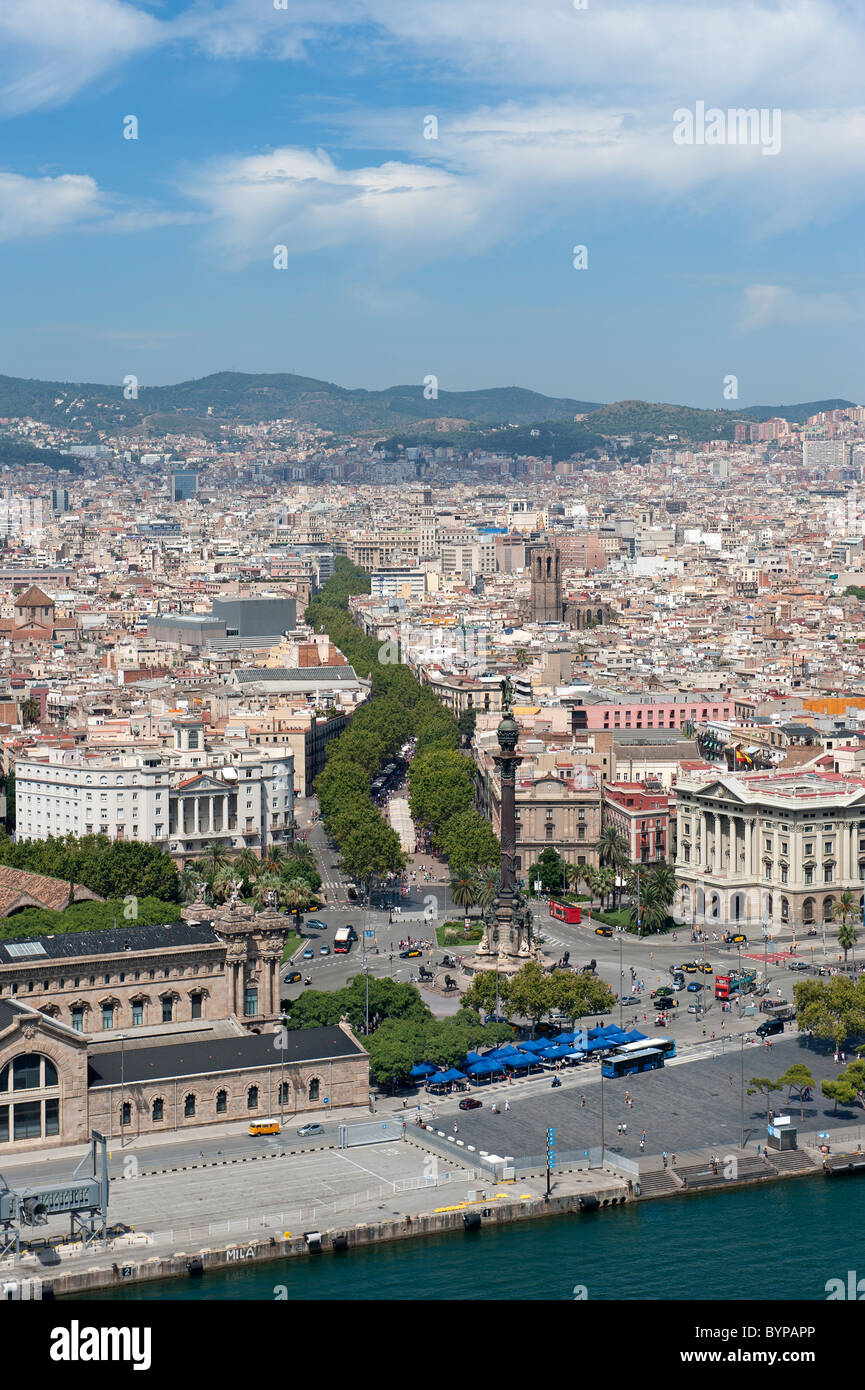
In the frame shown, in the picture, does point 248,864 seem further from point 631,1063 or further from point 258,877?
point 631,1063

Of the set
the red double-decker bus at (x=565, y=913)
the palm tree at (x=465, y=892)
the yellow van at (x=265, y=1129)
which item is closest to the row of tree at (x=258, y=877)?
the palm tree at (x=465, y=892)

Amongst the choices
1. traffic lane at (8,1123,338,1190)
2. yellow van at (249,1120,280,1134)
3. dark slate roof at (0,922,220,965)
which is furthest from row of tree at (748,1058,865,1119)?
dark slate roof at (0,922,220,965)

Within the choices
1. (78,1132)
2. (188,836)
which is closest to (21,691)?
(188,836)

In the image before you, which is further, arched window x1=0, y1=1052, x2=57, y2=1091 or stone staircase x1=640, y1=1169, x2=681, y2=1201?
arched window x1=0, y1=1052, x2=57, y2=1091

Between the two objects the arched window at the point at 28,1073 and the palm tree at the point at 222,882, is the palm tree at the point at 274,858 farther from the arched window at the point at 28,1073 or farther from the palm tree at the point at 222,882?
the arched window at the point at 28,1073

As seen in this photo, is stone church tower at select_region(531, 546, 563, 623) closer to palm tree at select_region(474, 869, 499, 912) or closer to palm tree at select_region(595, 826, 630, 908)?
palm tree at select_region(595, 826, 630, 908)
